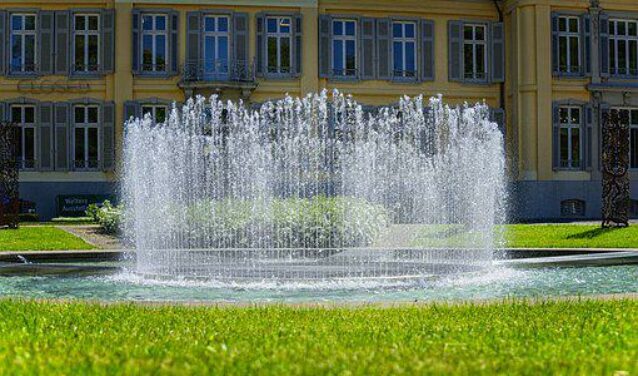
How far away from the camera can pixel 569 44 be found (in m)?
27.0

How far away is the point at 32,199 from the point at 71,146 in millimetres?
1874

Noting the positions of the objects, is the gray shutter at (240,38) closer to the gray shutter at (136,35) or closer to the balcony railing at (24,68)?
the gray shutter at (136,35)

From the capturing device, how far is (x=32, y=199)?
25.6 meters

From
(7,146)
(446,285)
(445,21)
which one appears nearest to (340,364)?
(446,285)

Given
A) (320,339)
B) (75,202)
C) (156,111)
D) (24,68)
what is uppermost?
(24,68)

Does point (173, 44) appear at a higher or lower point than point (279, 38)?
lower

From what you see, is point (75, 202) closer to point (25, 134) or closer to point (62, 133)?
point (62, 133)

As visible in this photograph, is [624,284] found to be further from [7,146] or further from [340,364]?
[7,146]

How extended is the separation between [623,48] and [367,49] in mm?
7897

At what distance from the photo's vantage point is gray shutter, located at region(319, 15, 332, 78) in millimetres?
26562

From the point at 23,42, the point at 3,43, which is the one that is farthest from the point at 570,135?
the point at 3,43

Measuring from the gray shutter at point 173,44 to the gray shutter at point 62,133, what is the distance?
3216 mm

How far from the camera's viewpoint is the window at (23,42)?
25.8 m

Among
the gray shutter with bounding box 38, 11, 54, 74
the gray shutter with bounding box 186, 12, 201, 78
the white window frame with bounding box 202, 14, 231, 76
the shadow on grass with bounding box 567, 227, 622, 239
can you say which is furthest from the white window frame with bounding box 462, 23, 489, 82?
the gray shutter with bounding box 38, 11, 54, 74
